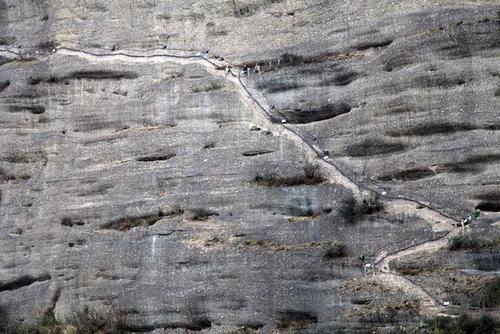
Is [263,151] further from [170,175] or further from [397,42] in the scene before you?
[397,42]

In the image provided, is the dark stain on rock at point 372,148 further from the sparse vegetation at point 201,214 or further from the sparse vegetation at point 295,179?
the sparse vegetation at point 201,214

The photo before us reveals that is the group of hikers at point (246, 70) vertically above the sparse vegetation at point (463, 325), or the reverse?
the group of hikers at point (246, 70)

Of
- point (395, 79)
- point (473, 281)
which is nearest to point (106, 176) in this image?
point (395, 79)

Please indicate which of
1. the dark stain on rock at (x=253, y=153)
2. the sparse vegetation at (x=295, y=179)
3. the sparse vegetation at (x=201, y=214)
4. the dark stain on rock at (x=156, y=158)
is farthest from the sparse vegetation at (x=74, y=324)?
the dark stain on rock at (x=253, y=153)

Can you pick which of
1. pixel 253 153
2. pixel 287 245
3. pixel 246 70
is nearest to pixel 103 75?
pixel 246 70

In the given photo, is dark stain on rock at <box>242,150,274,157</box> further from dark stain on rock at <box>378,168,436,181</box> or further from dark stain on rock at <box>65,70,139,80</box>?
dark stain on rock at <box>65,70,139,80</box>

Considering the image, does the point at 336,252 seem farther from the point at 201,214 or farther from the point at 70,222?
the point at 70,222
